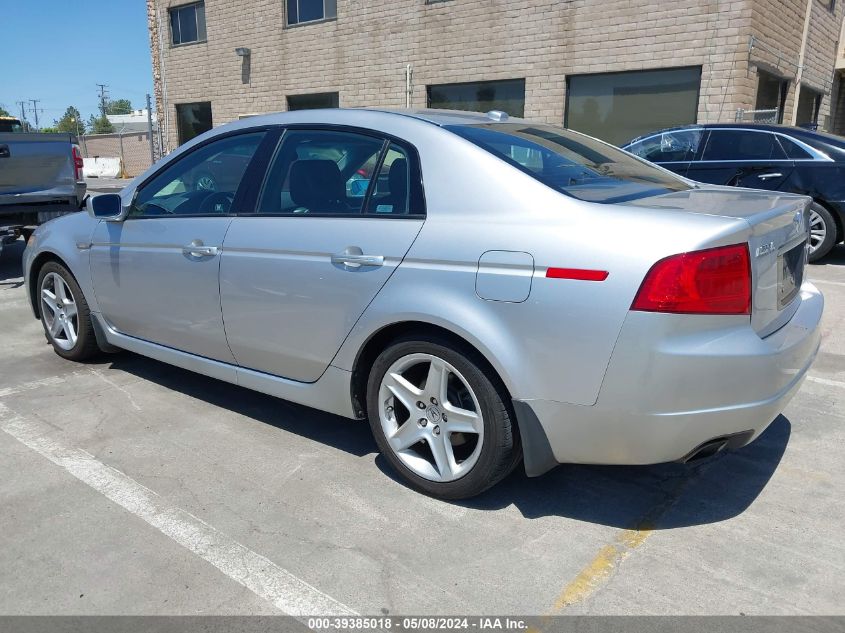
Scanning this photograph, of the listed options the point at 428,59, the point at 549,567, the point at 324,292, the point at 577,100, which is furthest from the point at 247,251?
the point at 428,59

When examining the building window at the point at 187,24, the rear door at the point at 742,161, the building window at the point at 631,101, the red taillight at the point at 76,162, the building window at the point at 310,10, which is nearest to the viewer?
the rear door at the point at 742,161

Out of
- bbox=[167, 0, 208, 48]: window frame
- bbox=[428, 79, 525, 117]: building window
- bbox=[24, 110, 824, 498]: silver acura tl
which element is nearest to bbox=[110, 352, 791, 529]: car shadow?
bbox=[24, 110, 824, 498]: silver acura tl

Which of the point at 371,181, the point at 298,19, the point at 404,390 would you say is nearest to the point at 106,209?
the point at 371,181

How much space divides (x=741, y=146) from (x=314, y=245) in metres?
7.09

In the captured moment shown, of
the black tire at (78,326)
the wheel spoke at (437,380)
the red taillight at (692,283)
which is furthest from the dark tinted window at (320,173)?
the black tire at (78,326)

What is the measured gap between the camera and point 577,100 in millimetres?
13391

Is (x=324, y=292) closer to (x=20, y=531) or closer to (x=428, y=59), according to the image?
(x=20, y=531)

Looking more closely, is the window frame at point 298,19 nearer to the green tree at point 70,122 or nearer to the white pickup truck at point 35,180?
the white pickup truck at point 35,180

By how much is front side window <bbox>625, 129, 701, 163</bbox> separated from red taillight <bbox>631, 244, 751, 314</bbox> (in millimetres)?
7013

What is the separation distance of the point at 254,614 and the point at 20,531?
119 centimetres

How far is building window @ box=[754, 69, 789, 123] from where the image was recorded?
1234cm

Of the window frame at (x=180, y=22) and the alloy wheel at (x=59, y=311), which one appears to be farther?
the window frame at (x=180, y=22)

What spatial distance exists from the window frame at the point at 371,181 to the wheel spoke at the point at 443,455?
3.12 ft

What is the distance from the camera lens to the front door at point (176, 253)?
3.65 meters
